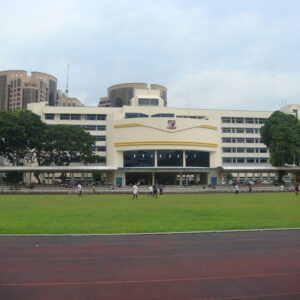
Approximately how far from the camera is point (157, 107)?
91.7 m

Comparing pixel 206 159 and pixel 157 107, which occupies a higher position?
pixel 157 107

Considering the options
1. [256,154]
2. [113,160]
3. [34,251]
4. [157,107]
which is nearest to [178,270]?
[34,251]

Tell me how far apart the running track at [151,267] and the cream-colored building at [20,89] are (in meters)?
136

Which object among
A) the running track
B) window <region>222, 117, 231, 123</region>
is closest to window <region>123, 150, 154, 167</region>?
window <region>222, 117, 231, 123</region>

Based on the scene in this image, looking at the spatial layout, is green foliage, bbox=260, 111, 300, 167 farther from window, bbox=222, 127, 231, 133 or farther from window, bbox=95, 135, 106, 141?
window, bbox=95, 135, 106, 141


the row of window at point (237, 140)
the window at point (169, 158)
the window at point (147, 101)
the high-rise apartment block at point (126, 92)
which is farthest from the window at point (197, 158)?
the high-rise apartment block at point (126, 92)

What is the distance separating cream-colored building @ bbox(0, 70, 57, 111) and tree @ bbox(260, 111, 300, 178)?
330ft

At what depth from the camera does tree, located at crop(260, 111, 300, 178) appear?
64.8 m

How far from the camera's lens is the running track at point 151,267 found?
7.45 meters

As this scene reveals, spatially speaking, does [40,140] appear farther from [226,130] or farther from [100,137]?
[226,130]

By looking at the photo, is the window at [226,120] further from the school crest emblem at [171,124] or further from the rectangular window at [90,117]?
the rectangular window at [90,117]

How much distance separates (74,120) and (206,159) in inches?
1399

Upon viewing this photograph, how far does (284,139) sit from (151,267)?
60.7m

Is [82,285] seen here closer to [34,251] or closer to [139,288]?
[139,288]
